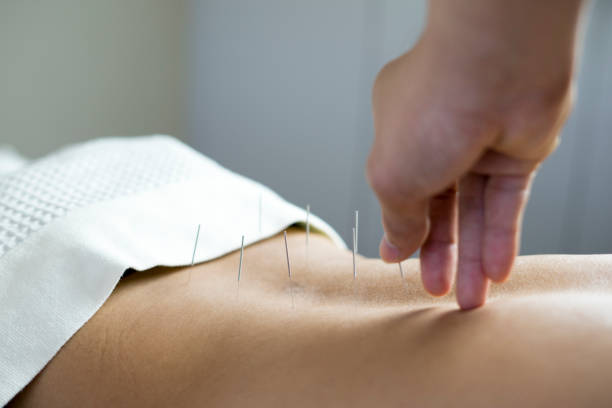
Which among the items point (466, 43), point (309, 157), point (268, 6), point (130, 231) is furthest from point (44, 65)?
point (466, 43)

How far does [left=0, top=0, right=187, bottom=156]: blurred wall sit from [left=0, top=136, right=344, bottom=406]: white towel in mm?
2165

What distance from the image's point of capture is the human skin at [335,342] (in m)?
0.49

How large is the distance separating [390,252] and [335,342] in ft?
0.41

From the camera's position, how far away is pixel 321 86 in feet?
11.2

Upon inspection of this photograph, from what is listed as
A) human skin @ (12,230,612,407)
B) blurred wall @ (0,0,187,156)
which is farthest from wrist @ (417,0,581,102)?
blurred wall @ (0,0,187,156)

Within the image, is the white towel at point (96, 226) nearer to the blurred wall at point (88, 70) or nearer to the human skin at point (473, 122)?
the human skin at point (473, 122)

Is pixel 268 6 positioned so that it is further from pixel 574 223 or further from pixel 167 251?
pixel 167 251

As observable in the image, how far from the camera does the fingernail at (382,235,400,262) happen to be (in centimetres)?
65

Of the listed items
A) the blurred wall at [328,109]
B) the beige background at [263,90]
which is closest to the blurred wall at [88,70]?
the beige background at [263,90]

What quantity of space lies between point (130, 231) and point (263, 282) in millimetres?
238

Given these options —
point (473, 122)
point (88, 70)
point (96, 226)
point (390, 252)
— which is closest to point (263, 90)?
point (88, 70)

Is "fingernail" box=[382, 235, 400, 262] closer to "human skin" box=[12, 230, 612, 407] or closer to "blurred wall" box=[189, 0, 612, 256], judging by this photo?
"human skin" box=[12, 230, 612, 407]

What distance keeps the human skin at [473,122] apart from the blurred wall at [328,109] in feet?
7.77

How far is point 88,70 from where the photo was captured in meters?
3.36
